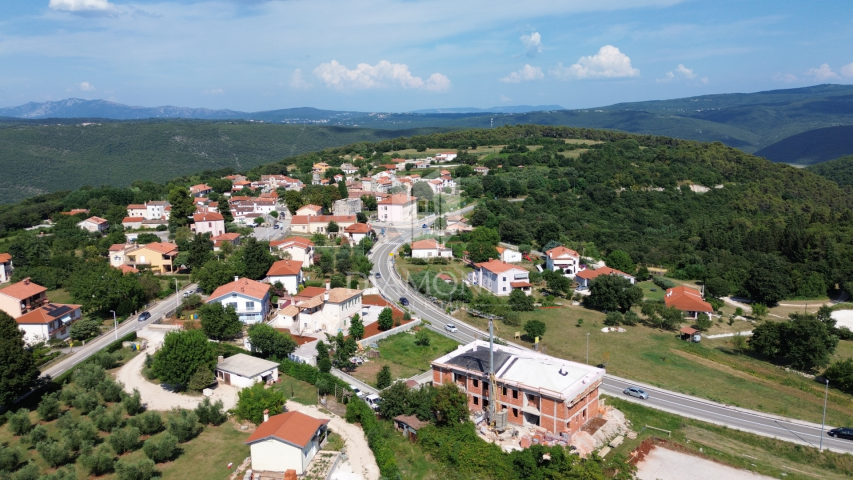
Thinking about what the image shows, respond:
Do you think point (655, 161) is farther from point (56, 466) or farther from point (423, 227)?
point (56, 466)

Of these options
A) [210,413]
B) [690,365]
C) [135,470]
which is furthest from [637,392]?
[135,470]

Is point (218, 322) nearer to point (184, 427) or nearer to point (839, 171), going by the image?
point (184, 427)

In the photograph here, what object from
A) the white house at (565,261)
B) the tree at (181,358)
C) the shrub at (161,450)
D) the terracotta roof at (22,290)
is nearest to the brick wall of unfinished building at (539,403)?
the tree at (181,358)

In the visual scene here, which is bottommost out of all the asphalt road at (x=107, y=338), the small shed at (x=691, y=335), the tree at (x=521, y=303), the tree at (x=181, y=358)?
the small shed at (x=691, y=335)

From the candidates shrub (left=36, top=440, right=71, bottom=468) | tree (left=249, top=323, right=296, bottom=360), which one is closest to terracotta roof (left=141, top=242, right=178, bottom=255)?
tree (left=249, top=323, right=296, bottom=360)

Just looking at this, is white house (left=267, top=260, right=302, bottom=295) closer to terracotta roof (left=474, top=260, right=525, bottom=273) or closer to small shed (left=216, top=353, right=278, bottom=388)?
small shed (left=216, top=353, right=278, bottom=388)

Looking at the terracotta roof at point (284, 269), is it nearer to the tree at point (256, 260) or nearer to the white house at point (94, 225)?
the tree at point (256, 260)

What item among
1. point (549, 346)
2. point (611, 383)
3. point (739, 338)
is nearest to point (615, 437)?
point (611, 383)
